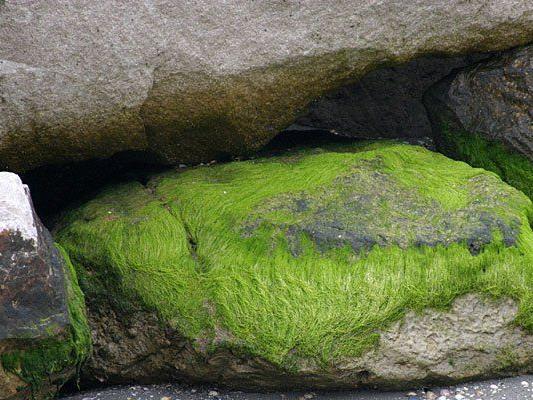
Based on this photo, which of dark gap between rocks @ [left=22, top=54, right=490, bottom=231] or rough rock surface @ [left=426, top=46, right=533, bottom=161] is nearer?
rough rock surface @ [left=426, top=46, right=533, bottom=161]

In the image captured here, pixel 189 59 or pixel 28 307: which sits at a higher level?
pixel 189 59

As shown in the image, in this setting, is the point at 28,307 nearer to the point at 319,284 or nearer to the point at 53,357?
the point at 53,357

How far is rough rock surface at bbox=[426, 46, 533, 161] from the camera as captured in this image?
16.8ft

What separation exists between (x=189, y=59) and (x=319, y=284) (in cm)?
159

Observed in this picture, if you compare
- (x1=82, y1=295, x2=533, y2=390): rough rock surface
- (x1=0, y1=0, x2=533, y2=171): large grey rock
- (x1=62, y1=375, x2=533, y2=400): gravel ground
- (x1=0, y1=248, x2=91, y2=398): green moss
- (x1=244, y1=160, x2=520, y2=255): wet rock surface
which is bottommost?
(x1=62, y1=375, x2=533, y2=400): gravel ground

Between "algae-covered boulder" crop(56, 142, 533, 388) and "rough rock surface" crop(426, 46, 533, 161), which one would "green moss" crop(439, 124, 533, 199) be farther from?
"algae-covered boulder" crop(56, 142, 533, 388)

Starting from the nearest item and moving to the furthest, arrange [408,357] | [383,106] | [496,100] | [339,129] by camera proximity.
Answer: [408,357], [496,100], [383,106], [339,129]

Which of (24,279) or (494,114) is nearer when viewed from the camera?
(24,279)

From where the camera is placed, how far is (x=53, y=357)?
12.3 ft

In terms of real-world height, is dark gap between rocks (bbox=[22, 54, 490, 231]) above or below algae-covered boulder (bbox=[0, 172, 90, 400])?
above

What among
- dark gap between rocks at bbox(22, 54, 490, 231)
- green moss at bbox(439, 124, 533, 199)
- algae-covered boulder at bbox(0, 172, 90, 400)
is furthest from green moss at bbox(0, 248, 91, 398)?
green moss at bbox(439, 124, 533, 199)

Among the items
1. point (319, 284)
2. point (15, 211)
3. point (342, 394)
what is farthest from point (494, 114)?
point (15, 211)

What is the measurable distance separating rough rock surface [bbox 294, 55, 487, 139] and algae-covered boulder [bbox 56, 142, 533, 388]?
4.92 feet

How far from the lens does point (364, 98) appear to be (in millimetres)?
6234
